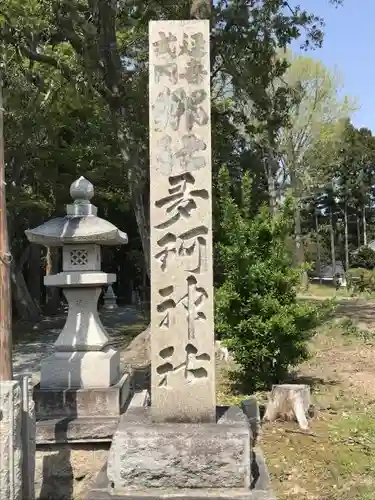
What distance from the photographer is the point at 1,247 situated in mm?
4559

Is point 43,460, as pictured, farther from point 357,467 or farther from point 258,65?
point 258,65

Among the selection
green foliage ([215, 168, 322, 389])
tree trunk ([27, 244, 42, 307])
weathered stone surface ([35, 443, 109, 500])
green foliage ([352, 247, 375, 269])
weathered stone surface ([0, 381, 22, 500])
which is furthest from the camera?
green foliage ([352, 247, 375, 269])

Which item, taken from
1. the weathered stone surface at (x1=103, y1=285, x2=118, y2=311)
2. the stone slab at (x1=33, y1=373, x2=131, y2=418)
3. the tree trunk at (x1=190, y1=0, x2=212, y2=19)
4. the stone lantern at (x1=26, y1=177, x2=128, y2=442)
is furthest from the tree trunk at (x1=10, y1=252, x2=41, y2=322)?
the stone slab at (x1=33, y1=373, x2=131, y2=418)

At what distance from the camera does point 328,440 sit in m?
6.26

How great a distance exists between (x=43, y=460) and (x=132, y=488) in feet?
6.62

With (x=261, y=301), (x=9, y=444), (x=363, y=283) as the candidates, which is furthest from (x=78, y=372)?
(x=363, y=283)

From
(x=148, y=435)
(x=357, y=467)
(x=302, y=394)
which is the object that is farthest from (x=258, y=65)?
(x=148, y=435)

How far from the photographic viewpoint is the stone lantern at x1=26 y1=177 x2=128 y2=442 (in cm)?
629

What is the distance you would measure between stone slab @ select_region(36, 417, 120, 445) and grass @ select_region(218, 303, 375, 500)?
1660mm

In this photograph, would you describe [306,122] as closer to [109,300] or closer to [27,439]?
[109,300]

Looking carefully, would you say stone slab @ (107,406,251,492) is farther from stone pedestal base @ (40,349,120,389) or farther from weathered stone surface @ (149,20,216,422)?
stone pedestal base @ (40,349,120,389)

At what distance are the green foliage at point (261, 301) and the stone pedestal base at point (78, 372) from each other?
7.48 ft

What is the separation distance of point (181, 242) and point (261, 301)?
392 cm

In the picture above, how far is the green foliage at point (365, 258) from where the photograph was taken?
119 feet
